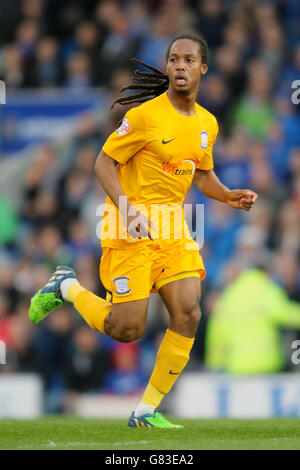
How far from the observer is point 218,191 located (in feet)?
22.3

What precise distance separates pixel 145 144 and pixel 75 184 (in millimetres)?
5685

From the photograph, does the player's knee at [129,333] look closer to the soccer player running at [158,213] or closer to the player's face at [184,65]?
the soccer player running at [158,213]

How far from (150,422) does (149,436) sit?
48 cm

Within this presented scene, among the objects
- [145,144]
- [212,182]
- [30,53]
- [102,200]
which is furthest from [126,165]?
[30,53]

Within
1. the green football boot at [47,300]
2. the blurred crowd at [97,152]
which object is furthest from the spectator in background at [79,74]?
the green football boot at [47,300]

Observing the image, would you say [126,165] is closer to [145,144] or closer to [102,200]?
[145,144]

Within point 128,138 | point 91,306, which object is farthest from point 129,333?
point 128,138

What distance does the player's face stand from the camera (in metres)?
6.21

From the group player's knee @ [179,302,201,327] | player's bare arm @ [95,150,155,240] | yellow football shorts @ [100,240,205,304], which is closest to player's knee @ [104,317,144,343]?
yellow football shorts @ [100,240,205,304]

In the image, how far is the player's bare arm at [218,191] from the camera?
6.60m

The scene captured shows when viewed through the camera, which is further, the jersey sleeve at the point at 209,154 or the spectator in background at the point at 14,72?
the spectator in background at the point at 14,72

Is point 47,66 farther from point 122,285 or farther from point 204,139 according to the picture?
point 122,285

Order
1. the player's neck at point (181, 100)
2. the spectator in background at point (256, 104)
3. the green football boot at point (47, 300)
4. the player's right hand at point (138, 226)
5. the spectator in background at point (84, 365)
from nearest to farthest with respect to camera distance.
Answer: the player's right hand at point (138, 226) → the player's neck at point (181, 100) → the green football boot at point (47, 300) → the spectator in background at point (84, 365) → the spectator in background at point (256, 104)

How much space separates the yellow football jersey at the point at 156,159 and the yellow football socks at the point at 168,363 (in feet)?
2.08
